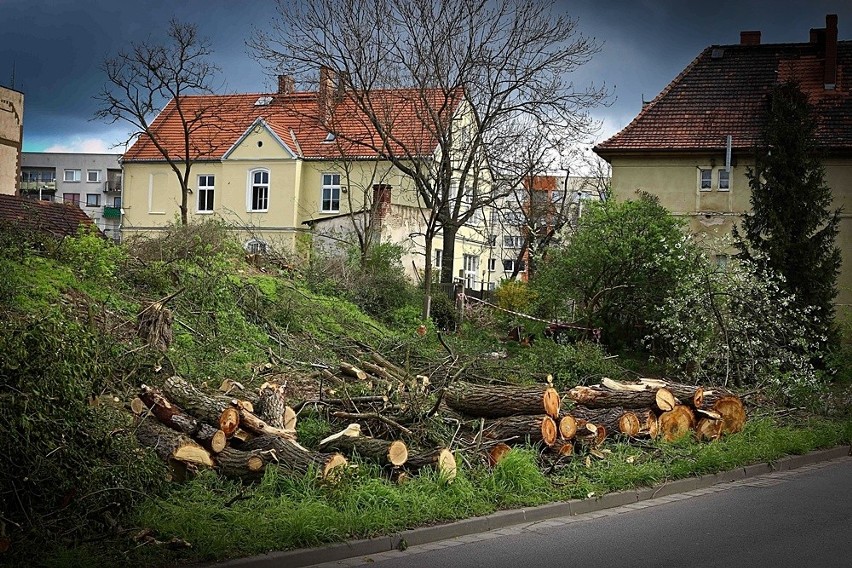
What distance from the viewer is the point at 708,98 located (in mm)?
38844

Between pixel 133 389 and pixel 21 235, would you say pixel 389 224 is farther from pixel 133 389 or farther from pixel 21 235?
pixel 133 389

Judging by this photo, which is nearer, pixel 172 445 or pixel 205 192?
pixel 172 445

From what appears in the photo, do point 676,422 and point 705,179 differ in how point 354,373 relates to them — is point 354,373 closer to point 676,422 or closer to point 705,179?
point 676,422

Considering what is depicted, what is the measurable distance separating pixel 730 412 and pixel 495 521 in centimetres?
643

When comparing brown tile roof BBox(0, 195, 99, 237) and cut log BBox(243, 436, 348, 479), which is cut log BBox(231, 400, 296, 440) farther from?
brown tile roof BBox(0, 195, 99, 237)

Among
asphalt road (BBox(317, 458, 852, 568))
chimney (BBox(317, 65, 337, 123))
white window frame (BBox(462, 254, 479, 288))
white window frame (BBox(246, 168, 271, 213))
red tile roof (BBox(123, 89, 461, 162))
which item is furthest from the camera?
white window frame (BBox(462, 254, 479, 288))

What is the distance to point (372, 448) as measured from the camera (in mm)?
11047

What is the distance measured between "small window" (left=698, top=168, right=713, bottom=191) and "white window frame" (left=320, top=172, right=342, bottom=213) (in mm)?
21620

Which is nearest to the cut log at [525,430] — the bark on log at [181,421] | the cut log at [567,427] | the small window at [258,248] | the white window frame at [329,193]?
the cut log at [567,427]

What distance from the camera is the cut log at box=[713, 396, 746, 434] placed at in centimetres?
1544

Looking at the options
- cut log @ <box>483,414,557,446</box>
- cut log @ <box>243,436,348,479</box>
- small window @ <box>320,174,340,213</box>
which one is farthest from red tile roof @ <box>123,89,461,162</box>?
cut log @ <box>243,436,348,479</box>

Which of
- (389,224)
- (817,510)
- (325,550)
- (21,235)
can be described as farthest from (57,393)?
(389,224)

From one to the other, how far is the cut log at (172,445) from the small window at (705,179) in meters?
29.6

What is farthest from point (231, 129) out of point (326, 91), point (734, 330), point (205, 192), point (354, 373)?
point (354, 373)
